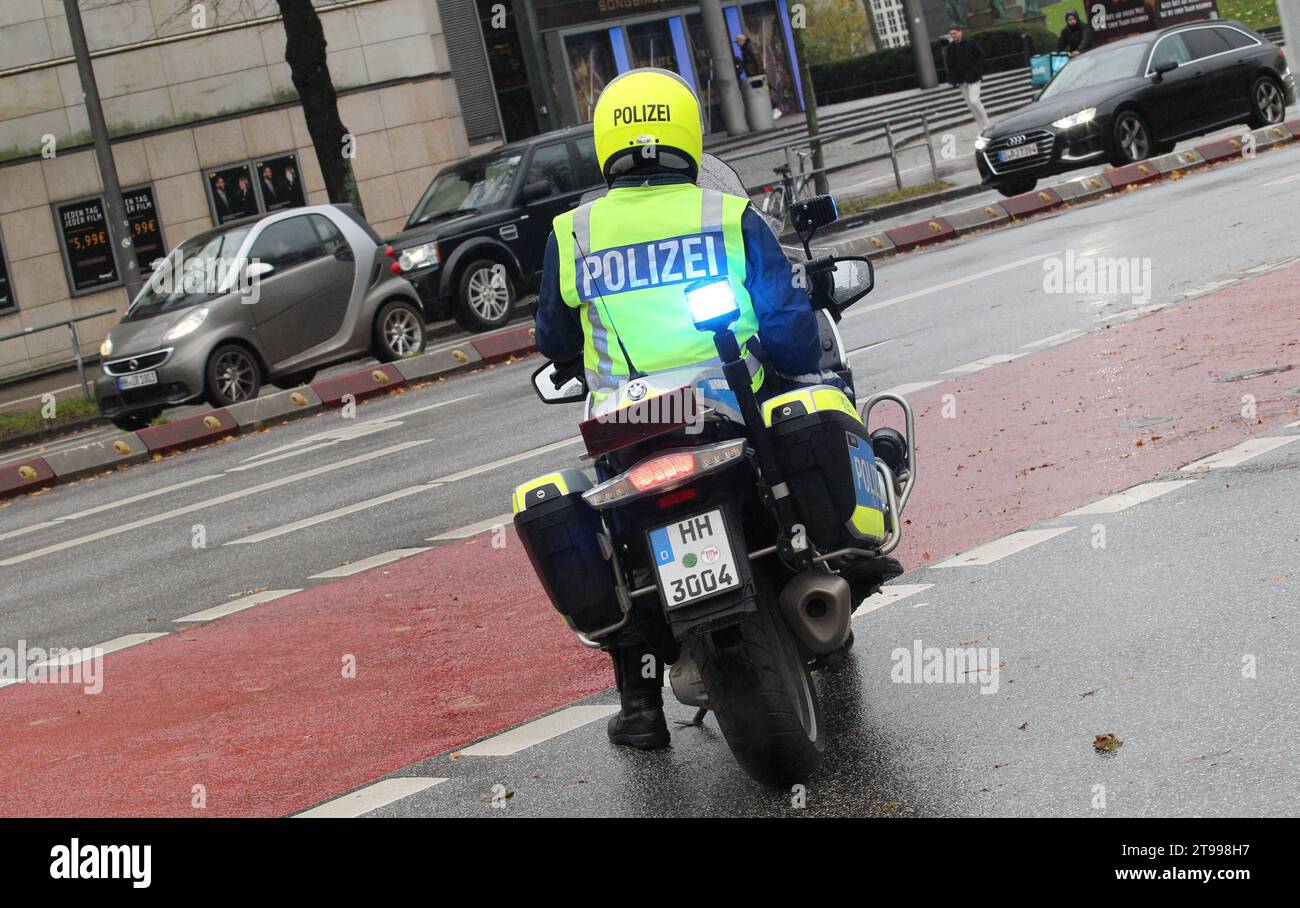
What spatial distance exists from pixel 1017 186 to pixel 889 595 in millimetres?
17773

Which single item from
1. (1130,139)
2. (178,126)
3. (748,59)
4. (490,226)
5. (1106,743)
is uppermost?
(178,126)

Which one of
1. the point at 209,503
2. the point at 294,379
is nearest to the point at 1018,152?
the point at 294,379

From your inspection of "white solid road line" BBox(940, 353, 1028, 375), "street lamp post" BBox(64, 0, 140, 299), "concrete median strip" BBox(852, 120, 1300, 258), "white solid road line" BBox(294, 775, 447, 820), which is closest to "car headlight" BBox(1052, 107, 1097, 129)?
"concrete median strip" BBox(852, 120, 1300, 258)

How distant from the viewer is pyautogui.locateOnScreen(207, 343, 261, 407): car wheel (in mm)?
17656

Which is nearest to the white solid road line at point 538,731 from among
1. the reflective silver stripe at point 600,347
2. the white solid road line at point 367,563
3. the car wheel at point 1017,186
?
the reflective silver stripe at point 600,347

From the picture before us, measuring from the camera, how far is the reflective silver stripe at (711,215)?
485cm

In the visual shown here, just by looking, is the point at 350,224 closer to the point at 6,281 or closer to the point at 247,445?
the point at 247,445

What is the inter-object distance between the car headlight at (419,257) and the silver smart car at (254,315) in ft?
5.43

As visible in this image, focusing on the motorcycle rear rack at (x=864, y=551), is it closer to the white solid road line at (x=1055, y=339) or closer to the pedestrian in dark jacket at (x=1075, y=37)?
the white solid road line at (x=1055, y=339)

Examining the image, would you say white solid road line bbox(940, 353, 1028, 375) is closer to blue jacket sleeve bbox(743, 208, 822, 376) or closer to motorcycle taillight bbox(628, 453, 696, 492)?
blue jacket sleeve bbox(743, 208, 822, 376)

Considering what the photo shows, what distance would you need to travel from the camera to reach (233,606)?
871 centimetres

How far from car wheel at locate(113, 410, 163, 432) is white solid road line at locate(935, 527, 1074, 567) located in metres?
12.6

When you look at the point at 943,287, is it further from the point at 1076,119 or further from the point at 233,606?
the point at 233,606
